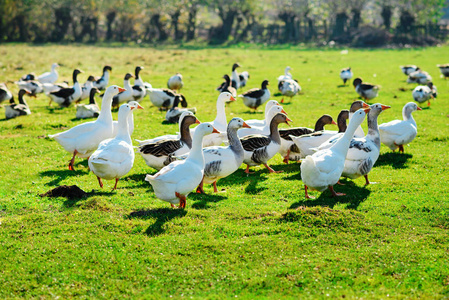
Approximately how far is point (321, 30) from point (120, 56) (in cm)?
3575

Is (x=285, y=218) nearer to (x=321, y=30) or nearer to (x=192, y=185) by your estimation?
(x=192, y=185)

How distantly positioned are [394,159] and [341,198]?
3.76 m

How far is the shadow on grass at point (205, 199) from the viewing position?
29.0 ft

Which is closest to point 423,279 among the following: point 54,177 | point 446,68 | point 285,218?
point 285,218

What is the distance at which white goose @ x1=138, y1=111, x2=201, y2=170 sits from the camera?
10195mm

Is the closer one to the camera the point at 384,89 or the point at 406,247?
the point at 406,247

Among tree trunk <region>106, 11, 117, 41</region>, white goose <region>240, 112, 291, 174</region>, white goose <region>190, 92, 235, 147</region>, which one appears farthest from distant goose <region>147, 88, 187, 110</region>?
tree trunk <region>106, 11, 117, 41</region>

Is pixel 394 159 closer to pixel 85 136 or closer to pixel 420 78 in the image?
pixel 85 136

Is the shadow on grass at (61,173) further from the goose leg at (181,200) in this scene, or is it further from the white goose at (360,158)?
the white goose at (360,158)

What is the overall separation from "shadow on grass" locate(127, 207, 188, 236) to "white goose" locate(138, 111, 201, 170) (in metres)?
2.00

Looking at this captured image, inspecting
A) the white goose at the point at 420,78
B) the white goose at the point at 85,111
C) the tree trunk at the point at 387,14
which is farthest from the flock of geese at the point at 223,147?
the tree trunk at the point at 387,14

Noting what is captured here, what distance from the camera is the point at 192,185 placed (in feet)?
26.7

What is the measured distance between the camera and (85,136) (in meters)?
11.3

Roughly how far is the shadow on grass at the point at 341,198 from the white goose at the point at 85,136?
5412mm
